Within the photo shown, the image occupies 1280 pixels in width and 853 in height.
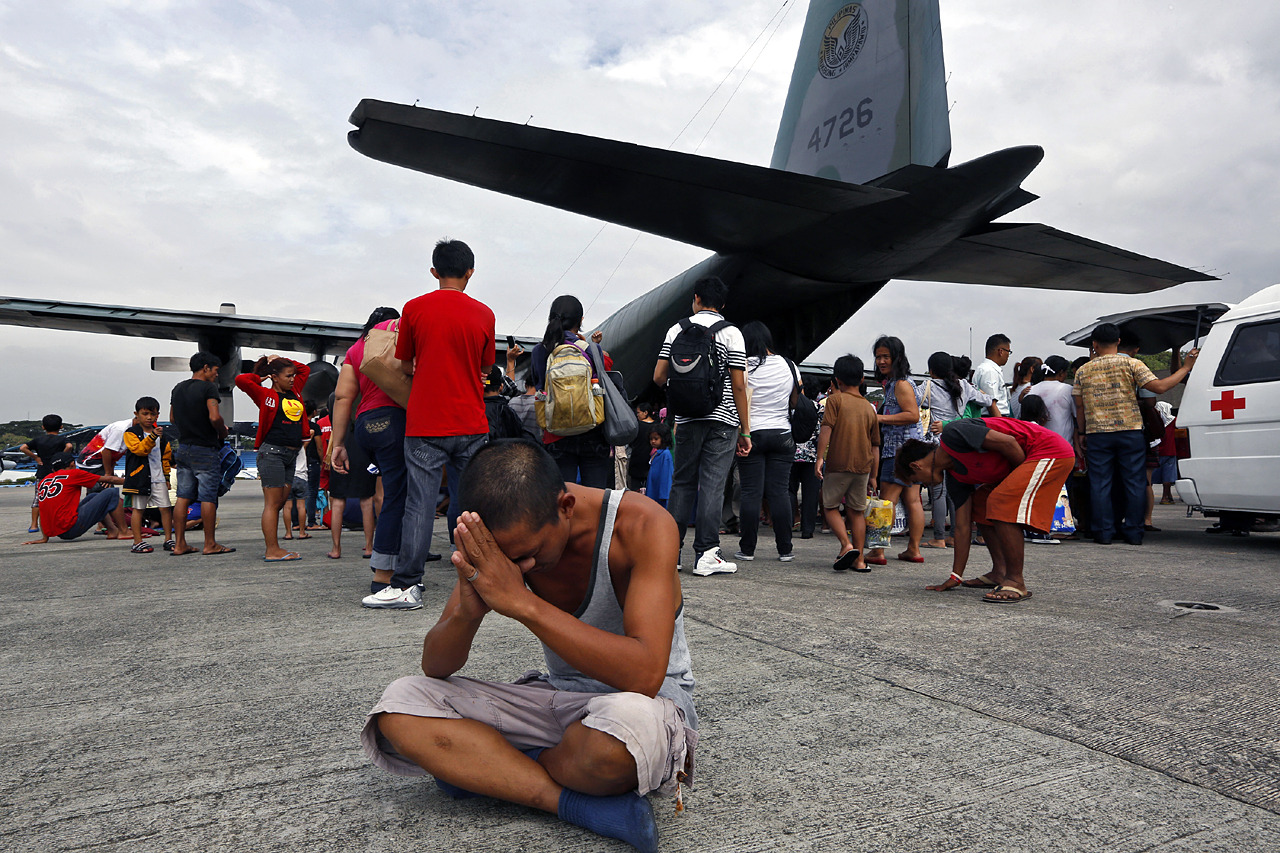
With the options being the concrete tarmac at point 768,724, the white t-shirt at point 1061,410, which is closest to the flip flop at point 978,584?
the concrete tarmac at point 768,724

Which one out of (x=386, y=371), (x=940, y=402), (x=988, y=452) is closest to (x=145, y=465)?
(x=386, y=371)

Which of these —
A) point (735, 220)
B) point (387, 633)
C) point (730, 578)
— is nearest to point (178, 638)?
point (387, 633)

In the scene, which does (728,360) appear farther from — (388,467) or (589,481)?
(388,467)

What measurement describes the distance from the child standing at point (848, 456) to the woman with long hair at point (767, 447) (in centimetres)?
26

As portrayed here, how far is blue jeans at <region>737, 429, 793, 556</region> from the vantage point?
508cm

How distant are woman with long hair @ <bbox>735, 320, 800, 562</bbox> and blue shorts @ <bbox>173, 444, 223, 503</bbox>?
3.94 m

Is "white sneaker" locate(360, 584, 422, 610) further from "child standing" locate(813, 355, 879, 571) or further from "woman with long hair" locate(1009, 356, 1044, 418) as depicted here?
"woman with long hair" locate(1009, 356, 1044, 418)

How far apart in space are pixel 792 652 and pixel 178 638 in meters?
2.34

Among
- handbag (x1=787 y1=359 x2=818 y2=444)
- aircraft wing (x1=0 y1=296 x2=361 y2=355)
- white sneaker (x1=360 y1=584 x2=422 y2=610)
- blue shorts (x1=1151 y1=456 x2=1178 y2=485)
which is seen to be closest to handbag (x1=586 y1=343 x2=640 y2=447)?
white sneaker (x1=360 y1=584 x2=422 y2=610)

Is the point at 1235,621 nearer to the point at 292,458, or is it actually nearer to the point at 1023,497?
the point at 1023,497

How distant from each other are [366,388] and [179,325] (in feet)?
44.2

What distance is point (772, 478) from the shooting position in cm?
521

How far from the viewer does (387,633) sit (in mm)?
2967

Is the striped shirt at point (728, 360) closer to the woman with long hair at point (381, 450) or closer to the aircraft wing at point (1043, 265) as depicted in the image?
the woman with long hair at point (381, 450)
